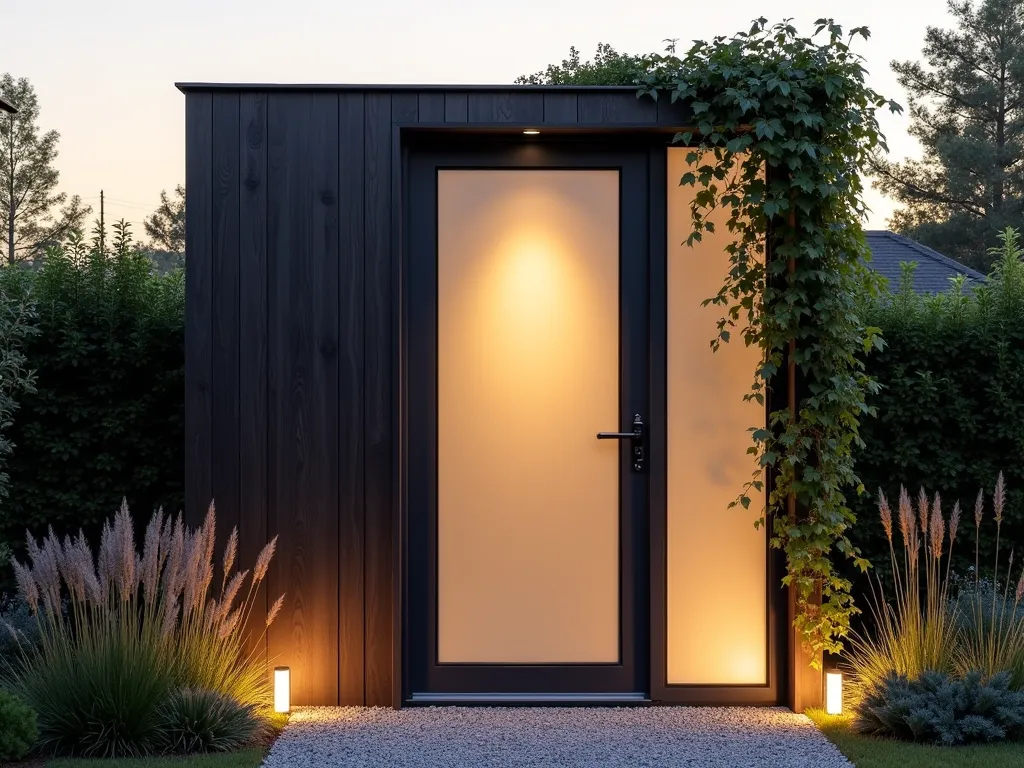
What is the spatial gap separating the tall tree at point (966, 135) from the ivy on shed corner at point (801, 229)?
13.9m

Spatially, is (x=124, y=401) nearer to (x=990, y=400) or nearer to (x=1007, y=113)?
(x=990, y=400)

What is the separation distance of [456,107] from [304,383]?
1282 millimetres

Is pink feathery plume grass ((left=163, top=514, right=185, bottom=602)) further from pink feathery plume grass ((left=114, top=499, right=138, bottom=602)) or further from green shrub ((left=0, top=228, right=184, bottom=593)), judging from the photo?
green shrub ((left=0, top=228, right=184, bottom=593))

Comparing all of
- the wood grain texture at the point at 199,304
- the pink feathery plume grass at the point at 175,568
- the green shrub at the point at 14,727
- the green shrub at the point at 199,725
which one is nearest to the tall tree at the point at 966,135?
the wood grain texture at the point at 199,304

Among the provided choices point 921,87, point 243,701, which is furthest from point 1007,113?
point 243,701

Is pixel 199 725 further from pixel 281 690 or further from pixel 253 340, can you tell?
pixel 253 340

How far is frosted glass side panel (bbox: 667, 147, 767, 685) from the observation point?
162 inches

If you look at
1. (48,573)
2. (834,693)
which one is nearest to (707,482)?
(834,693)

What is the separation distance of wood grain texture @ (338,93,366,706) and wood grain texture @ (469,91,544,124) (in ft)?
1.55

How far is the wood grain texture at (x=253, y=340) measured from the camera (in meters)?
4.04

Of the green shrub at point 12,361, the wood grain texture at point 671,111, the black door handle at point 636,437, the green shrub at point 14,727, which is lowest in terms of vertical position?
the green shrub at point 14,727

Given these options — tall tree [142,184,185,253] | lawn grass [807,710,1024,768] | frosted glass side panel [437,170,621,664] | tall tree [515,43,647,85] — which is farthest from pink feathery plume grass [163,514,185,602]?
tall tree [142,184,185,253]

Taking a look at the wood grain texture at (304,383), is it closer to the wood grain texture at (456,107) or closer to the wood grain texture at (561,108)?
the wood grain texture at (456,107)

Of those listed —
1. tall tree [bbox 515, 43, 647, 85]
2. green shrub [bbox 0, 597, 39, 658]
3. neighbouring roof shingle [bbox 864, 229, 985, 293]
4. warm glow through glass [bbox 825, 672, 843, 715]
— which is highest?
tall tree [bbox 515, 43, 647, 85]
